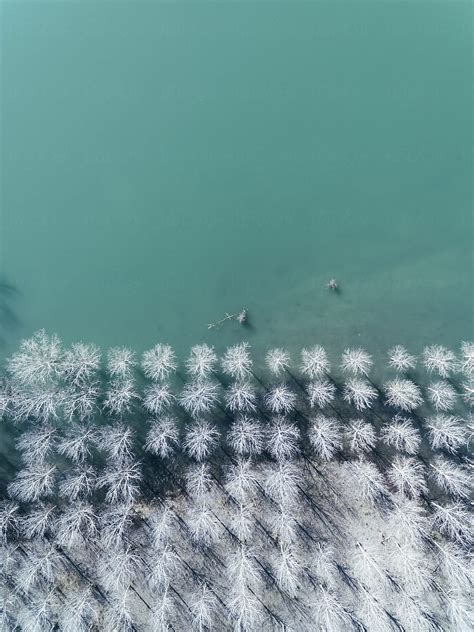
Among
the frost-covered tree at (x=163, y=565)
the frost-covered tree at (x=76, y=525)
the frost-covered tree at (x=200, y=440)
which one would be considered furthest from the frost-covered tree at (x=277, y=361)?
the frost-covered tree at (x=76, y=525)

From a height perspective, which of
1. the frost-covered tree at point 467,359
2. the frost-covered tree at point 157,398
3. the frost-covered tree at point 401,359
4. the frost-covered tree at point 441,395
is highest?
the frost-covered tree at point 467,359

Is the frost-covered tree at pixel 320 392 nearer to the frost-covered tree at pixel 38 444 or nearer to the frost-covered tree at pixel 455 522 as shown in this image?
the frost-covered tree at pixel 455 522

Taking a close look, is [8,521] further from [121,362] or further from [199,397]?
[199,397]

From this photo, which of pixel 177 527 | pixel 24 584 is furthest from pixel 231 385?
pixel 24 584

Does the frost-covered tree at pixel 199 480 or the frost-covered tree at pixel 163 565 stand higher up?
the frost-covered tree at pixel 199 480

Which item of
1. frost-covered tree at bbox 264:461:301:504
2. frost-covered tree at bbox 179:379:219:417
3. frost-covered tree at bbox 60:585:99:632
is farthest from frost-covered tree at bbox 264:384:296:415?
frost-covered tree at bbox 60:585:99:632

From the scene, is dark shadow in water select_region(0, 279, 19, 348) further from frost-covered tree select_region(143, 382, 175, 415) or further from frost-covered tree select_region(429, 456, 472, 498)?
frost-covered tree select_region(429, 456, 472, 498)

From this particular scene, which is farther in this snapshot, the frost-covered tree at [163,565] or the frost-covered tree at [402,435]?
the frost-covered tree at [402,435]
